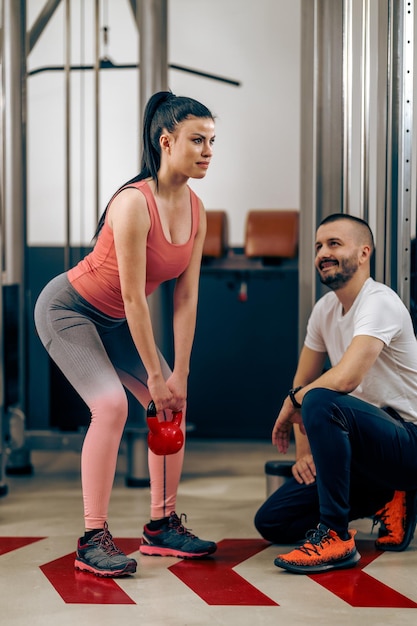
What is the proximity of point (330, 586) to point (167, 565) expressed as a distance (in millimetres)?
480

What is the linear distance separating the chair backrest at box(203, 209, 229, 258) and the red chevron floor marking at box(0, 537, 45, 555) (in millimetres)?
1859

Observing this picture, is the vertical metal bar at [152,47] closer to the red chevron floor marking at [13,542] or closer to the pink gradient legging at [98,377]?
the pink gradient legging at [98,377]

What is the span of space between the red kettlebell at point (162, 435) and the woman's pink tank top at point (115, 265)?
0.32 m

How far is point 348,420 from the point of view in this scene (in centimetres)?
261

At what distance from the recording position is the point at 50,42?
5.28 m

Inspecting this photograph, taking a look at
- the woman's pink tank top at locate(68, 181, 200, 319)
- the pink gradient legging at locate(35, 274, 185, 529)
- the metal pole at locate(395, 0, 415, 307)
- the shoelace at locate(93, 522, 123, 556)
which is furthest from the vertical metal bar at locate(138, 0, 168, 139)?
the shoelace at locate(93, 522, 123, 556)

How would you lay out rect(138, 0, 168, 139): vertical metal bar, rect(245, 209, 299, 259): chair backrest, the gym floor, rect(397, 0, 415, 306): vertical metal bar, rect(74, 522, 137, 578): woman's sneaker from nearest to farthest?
the gym floor
rect(74, 522, 137, 578): woman's sneaker
rect(397, 0, 415, 306): vertical metal bar
rect(138, 0, 168, 139): vertical metal bar
rect(245, 209, 299, 259): chair backrest

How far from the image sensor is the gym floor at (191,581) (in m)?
2.22

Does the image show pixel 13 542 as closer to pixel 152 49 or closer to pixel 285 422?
pixel 285 422

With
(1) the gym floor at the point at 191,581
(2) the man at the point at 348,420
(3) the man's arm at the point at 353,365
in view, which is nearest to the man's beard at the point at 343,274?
(2) the man at the point at 348,420

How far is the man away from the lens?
258cm

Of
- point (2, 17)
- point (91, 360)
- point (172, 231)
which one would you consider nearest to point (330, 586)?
point (91, 360)

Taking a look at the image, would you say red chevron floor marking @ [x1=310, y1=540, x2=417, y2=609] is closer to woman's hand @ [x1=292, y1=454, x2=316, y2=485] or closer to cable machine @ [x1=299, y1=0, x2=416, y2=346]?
woman's hand @ [x1=292, y1=454, x2=316, y2=485]

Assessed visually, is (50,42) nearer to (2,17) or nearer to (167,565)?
(2,17)
